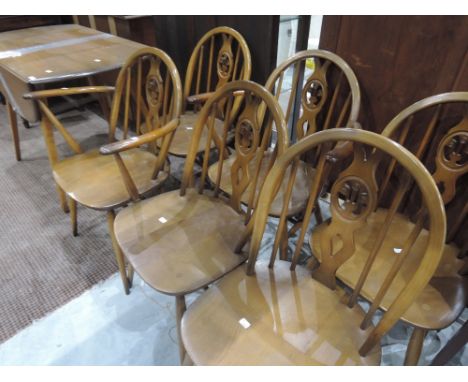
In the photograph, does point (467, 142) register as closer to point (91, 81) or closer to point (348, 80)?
point (348, 80)

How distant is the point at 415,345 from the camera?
852 millimetres

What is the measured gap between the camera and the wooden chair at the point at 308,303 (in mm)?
705

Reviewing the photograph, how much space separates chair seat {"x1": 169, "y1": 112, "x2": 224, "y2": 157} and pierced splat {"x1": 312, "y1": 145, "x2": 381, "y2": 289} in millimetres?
765

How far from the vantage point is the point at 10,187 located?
A: 2.00 metres

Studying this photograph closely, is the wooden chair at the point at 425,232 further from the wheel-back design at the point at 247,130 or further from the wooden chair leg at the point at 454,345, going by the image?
the wheel-back design at the point at 247,130

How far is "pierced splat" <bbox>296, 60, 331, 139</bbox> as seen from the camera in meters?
1.29

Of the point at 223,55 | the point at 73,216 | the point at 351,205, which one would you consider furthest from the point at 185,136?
the point at 351,205

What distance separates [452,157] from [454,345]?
55 centimetres

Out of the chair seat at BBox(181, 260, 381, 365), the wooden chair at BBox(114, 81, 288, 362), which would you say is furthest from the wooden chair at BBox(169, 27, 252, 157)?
the chair seat at BBox(181, 260, 381, 365)

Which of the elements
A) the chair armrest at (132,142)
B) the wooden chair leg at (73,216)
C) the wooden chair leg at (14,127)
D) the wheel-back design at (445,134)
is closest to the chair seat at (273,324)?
the wheel-back design at (445,134)
